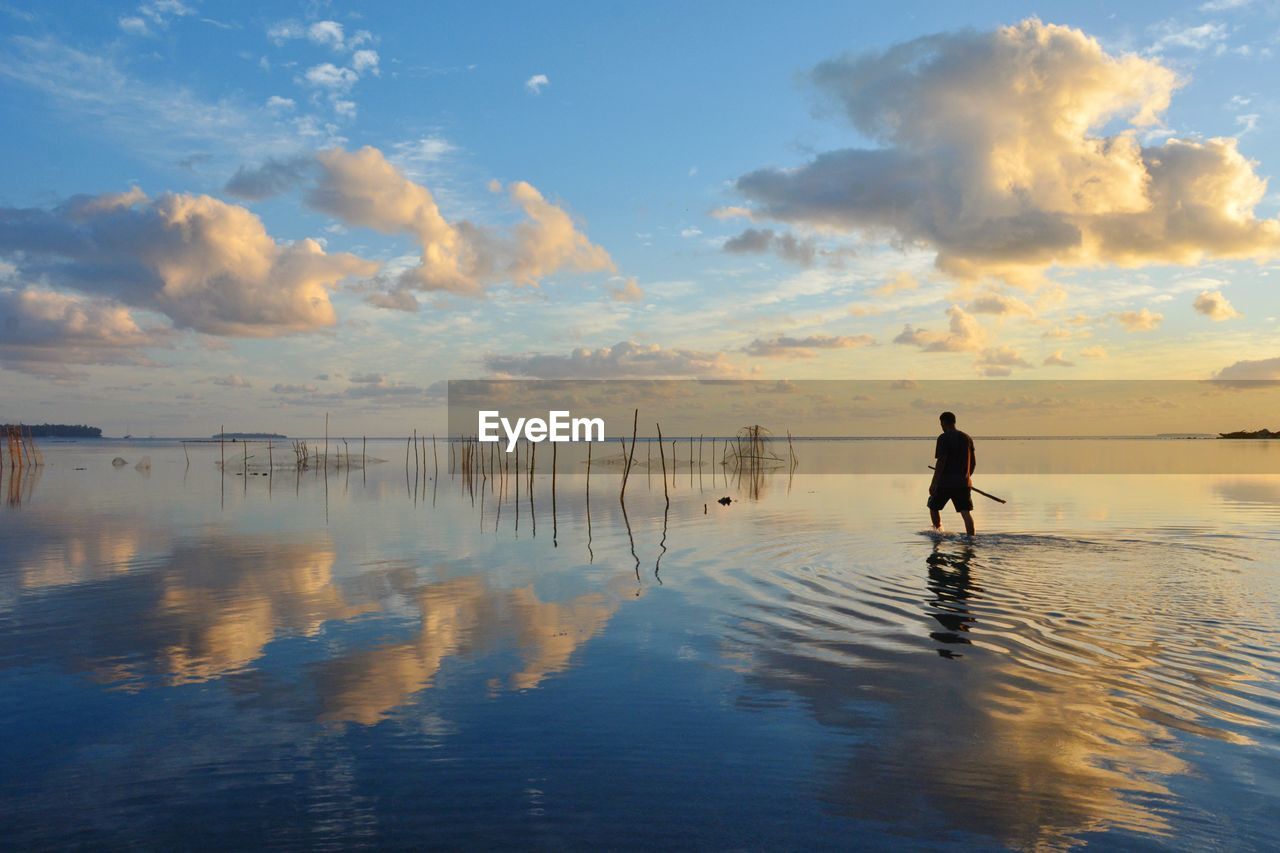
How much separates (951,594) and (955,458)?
18.4 feet

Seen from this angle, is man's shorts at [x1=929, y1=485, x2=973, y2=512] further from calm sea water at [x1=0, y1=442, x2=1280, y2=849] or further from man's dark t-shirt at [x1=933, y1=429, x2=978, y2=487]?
calm sea water at [x1=0, y1=442, x2=1280, y2=849]

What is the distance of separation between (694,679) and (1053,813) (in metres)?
3.03

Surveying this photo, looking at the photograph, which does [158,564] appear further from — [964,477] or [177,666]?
[964,477]

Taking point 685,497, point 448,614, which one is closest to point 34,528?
point 448,614

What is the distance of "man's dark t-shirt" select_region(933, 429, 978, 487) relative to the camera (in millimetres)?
15164

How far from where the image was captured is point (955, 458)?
598 inches

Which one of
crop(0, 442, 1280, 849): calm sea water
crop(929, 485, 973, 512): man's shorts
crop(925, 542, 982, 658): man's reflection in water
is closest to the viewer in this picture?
crop(0, 442, 1280, 849): calm sea water

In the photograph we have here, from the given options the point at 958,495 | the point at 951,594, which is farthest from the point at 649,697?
the point at 958,495

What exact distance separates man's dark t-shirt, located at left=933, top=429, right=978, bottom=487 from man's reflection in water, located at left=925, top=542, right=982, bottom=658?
144 centimetres

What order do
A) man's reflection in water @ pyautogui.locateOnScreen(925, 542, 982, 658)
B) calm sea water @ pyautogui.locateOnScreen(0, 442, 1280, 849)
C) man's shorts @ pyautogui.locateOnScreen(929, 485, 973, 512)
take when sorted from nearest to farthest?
calm sea water @ pyautogui.locateOnScreen(0, 442, 1280, 849) → man's reflection in water @ pyautogui.locateOnScreen(925, 542, 982, 658) → man's shorts @ pyautogui.locateOnScreen(929, 485, 973, 512)

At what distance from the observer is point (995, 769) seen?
15.8 feet

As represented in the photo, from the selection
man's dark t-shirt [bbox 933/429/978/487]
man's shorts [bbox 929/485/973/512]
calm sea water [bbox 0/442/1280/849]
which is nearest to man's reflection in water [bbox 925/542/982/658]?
calm sea water [bbox 0/442/1280/849]

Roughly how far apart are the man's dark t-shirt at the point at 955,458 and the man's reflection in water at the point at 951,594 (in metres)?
1.44

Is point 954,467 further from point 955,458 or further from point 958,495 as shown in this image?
point 958,495
